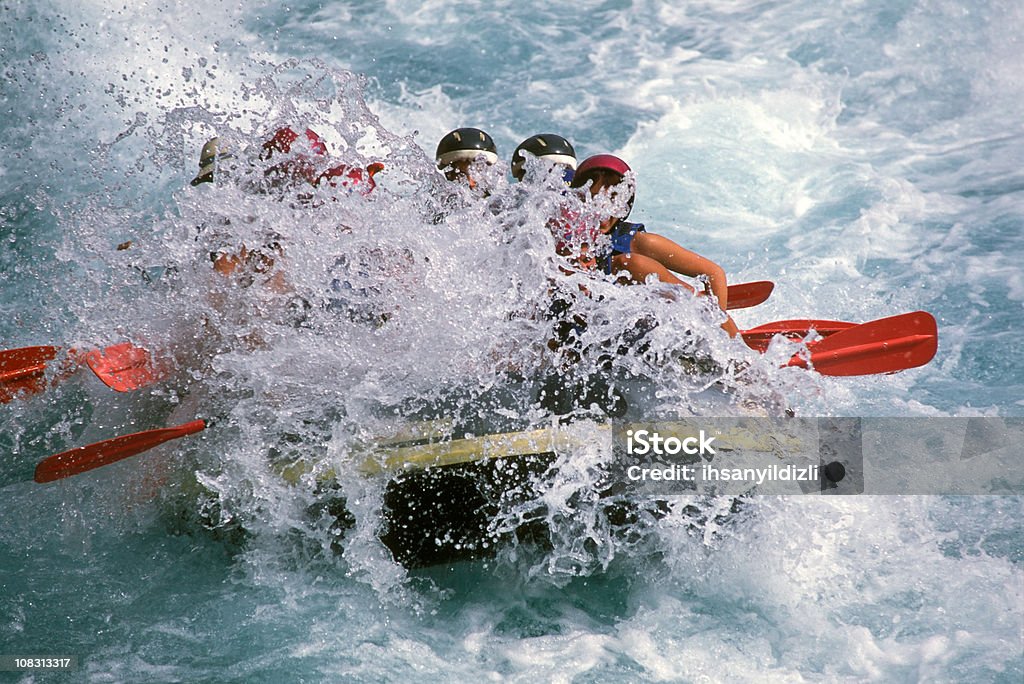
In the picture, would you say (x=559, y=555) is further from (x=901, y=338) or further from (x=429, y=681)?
(x=901, y=338)

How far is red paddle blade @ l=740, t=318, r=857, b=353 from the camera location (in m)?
4.54

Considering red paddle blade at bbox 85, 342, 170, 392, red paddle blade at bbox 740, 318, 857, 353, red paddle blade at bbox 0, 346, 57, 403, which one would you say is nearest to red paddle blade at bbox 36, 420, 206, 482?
red paddle blade at bbox 85, 342, 170, 392

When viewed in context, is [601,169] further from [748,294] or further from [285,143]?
[748,294]

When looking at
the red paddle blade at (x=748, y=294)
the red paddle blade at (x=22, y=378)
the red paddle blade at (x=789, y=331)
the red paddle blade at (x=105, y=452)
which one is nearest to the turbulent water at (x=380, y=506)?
the red paddle blade at (x=22, y=378)

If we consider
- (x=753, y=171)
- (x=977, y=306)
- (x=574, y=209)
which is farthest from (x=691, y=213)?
(x=574, y=209)

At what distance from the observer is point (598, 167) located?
3.87m

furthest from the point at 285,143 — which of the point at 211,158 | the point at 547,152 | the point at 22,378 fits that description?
the point at 22,378

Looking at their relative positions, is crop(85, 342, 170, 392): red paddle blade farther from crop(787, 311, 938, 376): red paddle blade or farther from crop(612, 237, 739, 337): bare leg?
crop(787, 311, 938, 376): red paddle blade

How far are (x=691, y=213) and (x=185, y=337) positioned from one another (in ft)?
16.3

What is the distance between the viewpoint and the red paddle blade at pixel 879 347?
4074 millimetres

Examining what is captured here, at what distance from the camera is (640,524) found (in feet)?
10.9

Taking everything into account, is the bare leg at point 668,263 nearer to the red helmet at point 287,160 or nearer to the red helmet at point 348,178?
the red helmet at point 348,178

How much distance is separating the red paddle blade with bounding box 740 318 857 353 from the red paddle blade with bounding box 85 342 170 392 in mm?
2620

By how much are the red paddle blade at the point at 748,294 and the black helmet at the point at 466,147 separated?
1.66 metres
